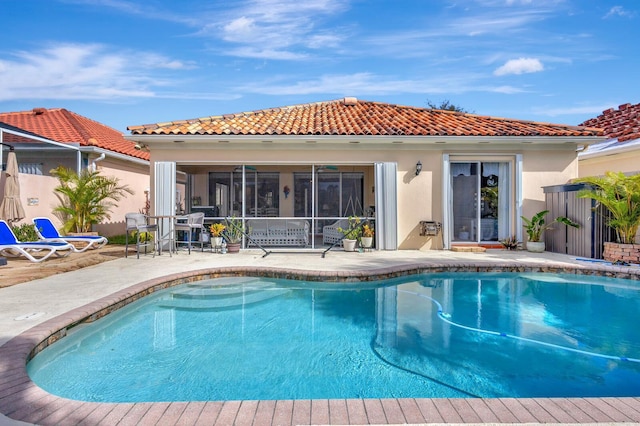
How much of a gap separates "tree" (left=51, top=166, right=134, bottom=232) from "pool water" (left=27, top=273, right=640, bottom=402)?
6.50m

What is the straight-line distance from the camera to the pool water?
3.57 meters

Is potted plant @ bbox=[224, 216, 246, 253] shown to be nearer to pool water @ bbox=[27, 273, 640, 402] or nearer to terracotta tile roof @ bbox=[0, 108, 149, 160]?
pool water @ bbox=[27, 273, 640, 402]

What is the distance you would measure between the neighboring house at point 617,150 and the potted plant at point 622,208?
4.38 ft

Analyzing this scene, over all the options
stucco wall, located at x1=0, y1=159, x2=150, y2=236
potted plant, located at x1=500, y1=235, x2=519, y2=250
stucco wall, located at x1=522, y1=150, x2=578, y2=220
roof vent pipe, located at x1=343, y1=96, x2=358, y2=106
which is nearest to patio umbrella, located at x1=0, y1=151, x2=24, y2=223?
stucco wall, located at x1=0, y1=159, x2=150, y2=236

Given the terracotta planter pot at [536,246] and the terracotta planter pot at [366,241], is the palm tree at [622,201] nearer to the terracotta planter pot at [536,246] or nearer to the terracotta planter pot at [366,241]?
the terracotta planter pot at [536,246]

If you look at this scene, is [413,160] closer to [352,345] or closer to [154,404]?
[352,345]

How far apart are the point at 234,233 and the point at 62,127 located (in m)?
9.05

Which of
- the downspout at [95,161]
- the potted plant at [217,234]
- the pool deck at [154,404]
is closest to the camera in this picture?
the pool deck at [154,404]

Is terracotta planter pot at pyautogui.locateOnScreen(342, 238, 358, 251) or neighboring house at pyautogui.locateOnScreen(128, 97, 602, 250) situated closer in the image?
neighboring house at pyautogui.locateOnScreen(128, 97, 602, 250)

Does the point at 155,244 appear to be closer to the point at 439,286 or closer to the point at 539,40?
the point at 439,286

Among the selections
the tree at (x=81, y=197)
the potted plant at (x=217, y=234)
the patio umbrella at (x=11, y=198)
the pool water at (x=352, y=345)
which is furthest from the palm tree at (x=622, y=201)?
the patio umbrella at (x=11, y=198)

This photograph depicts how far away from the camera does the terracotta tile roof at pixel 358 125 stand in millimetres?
10772

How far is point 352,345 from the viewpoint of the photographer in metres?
4.68

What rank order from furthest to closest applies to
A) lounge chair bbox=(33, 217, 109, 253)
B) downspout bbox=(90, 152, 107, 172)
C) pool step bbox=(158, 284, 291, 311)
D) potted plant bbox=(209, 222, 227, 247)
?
downspout bbox=(90, 152, 107, 172), potted plant bbox=(209, 222, 227, 247), lounge chair bbox=(33, 217, 109, 253), pool step bbox=(158, 284, 291, 311)
